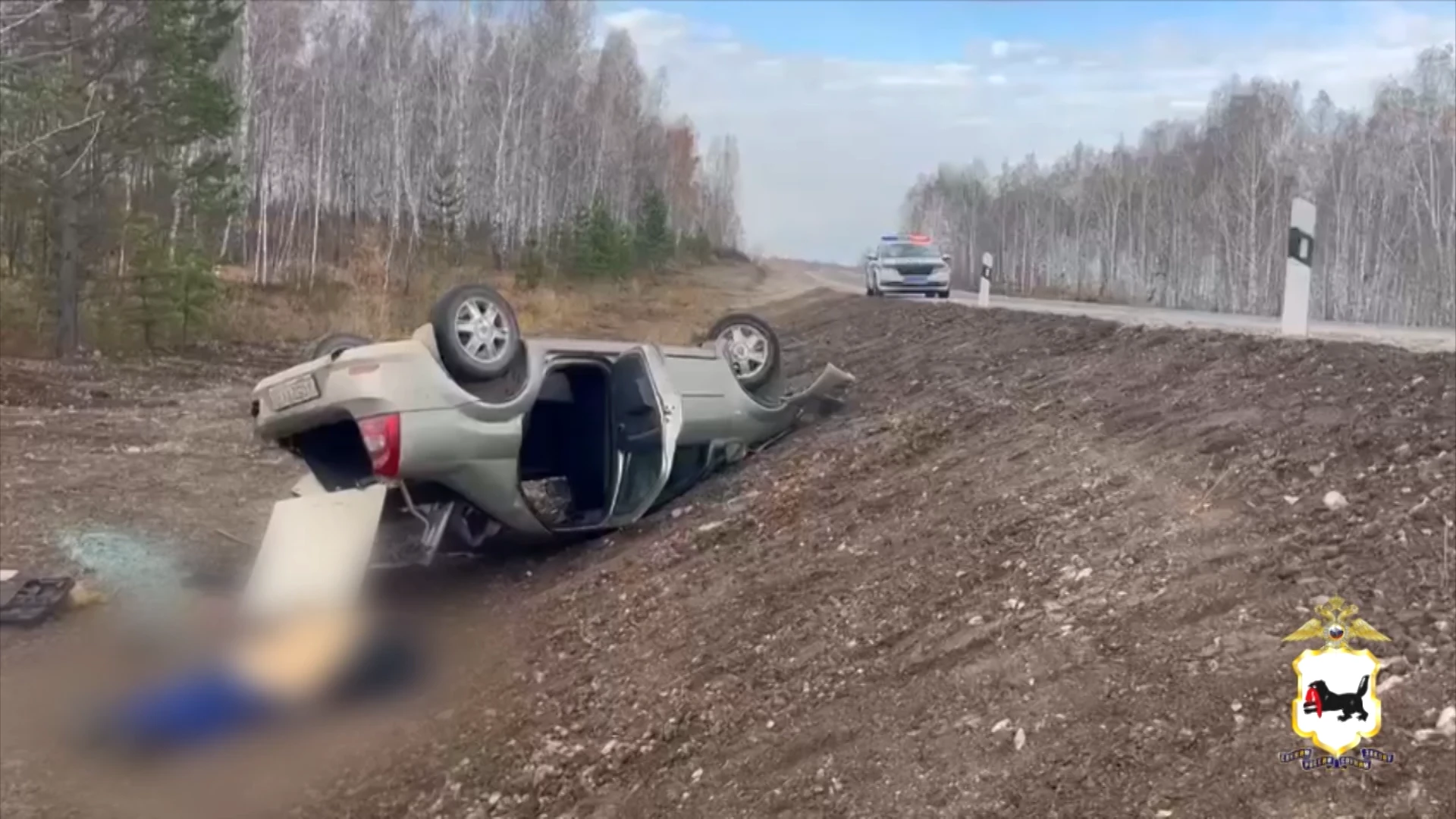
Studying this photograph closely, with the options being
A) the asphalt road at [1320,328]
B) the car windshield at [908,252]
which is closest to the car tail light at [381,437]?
the asphalt road at [1320,328]

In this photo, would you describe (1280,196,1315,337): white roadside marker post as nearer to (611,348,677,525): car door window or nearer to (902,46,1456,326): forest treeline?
(611,348,677,525): car door window

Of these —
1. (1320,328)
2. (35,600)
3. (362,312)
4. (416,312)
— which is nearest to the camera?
(35,600)

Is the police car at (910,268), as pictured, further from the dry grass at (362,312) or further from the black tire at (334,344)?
the black tire at (334,344)

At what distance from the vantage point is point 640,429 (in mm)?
7082

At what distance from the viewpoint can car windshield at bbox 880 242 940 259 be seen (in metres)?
26.6

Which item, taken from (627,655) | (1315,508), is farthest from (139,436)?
(1315,508)

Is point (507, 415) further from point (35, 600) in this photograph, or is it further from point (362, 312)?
point (362, 312)

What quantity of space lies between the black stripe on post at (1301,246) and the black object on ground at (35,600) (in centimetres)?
703

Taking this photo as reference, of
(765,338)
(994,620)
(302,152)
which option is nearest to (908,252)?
(765,338)

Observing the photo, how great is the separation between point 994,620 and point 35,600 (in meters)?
5.15

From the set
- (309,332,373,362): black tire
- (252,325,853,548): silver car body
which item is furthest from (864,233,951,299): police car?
(309,332,373,362): black tire

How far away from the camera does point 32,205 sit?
20.0 metres

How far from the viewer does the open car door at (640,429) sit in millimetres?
6969

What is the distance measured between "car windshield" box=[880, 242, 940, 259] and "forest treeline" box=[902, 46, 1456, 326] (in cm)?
1847
